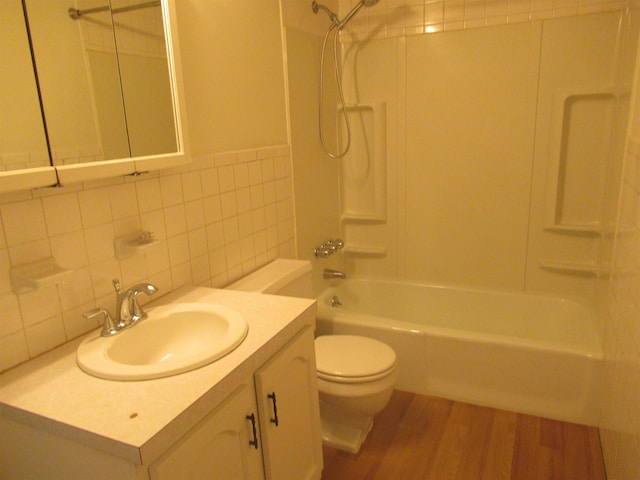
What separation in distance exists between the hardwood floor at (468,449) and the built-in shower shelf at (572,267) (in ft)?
2.73

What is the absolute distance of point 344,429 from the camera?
6.64 feet

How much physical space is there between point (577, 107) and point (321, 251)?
5.02ft

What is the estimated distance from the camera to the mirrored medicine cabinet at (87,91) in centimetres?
107

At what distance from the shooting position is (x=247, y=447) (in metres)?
1.22

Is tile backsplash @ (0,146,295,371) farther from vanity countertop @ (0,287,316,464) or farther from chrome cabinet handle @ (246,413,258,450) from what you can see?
chrome cabinet handle @ (246,413,258,450)

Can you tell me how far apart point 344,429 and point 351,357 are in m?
0.35

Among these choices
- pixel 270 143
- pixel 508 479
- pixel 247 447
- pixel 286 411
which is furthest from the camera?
pixel 270 143

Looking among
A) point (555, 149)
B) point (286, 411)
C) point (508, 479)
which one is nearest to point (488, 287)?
point (555, 149)

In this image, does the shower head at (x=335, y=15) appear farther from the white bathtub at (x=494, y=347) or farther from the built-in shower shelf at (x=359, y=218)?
the white bathtub at (x=494, y=347)

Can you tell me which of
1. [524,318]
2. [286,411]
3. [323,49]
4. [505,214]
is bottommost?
[524,318]

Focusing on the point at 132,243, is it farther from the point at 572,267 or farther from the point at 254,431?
the point at 572,267

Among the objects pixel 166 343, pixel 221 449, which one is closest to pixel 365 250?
pixel 166 343

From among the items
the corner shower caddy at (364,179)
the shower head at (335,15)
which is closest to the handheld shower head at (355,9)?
the shower head at (335,15)

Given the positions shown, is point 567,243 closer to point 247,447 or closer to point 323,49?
point 323,49
